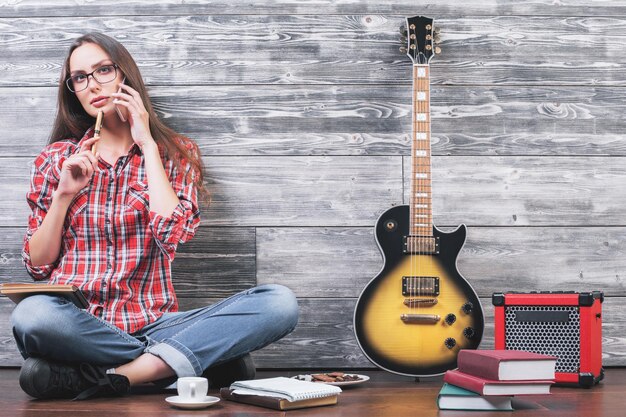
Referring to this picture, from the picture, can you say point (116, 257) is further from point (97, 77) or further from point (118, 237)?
point (97, 77)

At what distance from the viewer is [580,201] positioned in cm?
232

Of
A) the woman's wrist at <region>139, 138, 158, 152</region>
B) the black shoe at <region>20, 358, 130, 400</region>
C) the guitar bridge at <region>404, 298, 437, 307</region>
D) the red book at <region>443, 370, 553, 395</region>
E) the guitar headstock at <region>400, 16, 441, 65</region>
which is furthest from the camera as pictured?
the guitar headstock at <region>400, 16, 441, 65</region>

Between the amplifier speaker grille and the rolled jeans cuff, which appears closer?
the rolled jeans cuff

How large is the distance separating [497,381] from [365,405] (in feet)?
0.99

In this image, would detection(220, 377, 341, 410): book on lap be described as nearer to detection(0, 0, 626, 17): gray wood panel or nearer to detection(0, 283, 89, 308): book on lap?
detection(0, 283, 89, 308): book on lap

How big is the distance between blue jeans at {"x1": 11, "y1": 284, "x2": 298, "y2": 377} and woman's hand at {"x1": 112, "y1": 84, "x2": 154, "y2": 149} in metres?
0.46

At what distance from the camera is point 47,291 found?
169 centimetres

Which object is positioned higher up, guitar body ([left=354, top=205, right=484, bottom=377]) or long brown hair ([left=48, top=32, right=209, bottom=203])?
long brown hair ([left=48, top=32, right=209, bottom=203])

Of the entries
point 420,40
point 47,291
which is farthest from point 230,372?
point 420,40

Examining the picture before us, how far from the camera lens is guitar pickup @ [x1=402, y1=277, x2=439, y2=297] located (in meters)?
2.05

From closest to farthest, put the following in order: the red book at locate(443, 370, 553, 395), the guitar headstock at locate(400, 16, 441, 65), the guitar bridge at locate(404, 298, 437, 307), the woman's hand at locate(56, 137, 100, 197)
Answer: the red book at locate(443, 370, 553, 395) < the woman's hand at locate(56, 137, 100, 197) < the guitar bridge at locate(404, 298, 437, 307) < the guitar headstock at locate(400, 16, 441, 65)

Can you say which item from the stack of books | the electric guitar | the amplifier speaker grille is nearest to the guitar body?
the electric guitar

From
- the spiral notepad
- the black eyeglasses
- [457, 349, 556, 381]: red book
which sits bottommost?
the spiral notepad

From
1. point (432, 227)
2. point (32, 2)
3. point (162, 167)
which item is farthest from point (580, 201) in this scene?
point (32, 2)
